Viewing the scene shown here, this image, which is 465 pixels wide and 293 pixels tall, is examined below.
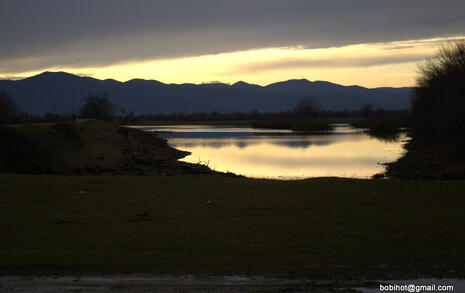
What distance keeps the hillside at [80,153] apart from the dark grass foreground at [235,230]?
10579mm

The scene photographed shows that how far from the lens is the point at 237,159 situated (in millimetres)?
50531

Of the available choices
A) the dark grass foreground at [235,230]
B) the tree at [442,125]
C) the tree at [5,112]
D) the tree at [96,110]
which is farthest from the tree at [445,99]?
the tree at [96,110]

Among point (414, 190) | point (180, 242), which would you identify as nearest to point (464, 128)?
point (414, 190)

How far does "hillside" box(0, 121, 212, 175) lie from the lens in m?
32.2

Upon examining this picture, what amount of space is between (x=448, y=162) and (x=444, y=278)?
3331cm

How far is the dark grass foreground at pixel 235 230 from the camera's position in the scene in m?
9.80

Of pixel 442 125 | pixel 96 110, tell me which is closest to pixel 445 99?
pixel 442 125

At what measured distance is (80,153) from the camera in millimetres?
40656

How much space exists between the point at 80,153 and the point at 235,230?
29.9 meters

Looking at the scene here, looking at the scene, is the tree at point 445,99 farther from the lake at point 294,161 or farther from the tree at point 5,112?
the tree at point 5,112

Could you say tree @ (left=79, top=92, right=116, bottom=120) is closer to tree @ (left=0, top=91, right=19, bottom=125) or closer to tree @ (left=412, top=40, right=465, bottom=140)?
tree @ (left=0, top=91, right=19, bottom=125)

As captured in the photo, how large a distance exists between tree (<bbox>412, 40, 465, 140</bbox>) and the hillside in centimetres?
1817

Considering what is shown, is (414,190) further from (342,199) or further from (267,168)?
(267,168)

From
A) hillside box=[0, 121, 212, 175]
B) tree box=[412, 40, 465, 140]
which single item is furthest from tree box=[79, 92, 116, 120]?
tree box=[412, 40, 465, 140]
